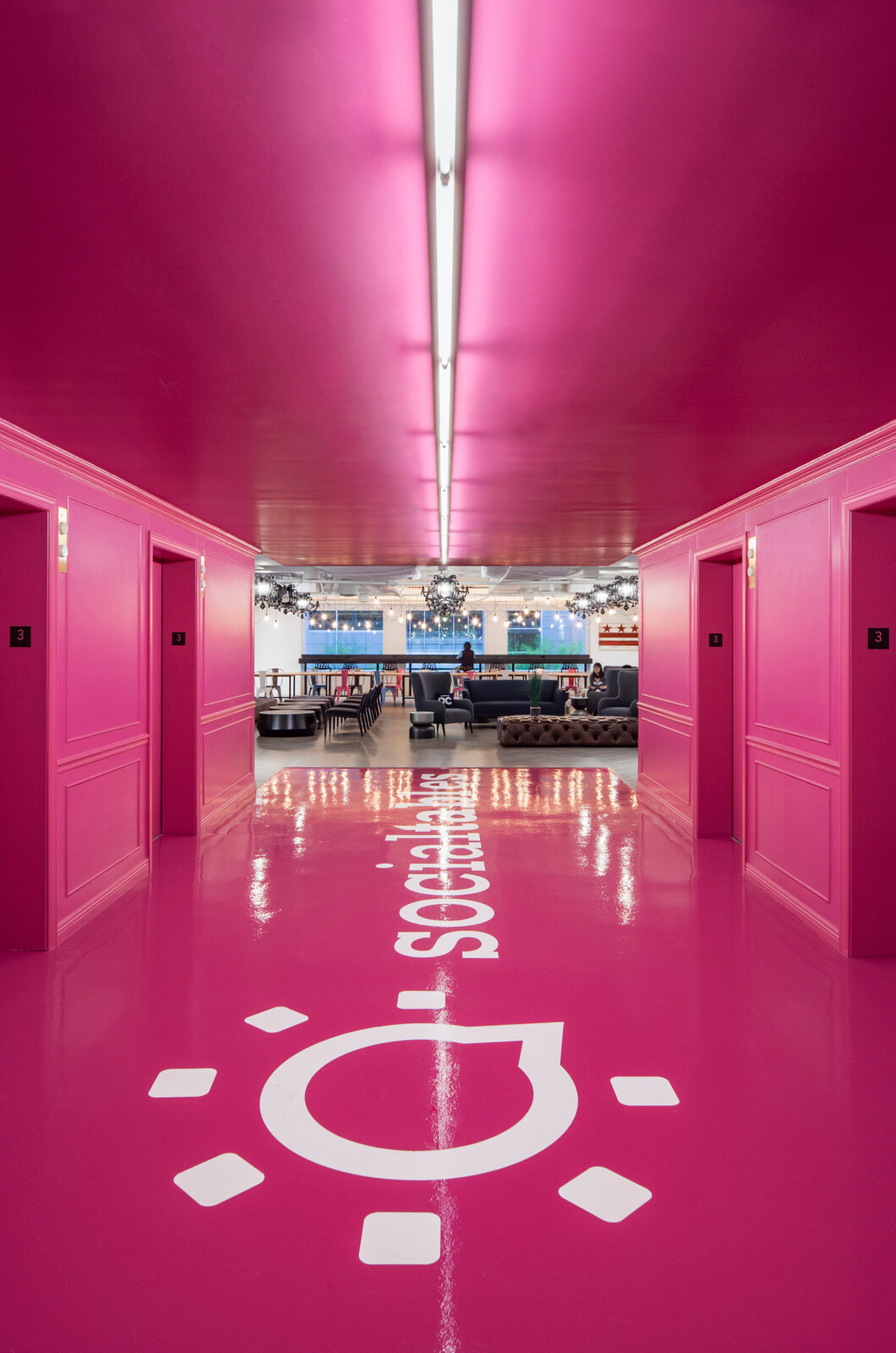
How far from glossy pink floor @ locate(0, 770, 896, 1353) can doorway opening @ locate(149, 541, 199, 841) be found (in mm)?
1706

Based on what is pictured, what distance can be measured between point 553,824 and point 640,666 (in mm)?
2315

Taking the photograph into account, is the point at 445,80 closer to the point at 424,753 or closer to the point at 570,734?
the point at 424,753

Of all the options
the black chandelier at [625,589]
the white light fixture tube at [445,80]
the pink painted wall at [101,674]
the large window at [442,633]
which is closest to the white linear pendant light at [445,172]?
the white light fixture tube at [445,80]

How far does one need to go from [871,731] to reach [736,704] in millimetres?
2134

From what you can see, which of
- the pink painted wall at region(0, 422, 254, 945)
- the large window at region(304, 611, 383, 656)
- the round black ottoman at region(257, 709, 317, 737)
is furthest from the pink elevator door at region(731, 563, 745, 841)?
the large window at region(304, 611, 383, 656)

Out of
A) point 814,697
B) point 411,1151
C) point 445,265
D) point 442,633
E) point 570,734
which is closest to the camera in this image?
point 445,265

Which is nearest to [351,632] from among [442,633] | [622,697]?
[442,633]

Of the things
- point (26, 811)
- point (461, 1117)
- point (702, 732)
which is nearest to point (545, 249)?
point (461, 1117)

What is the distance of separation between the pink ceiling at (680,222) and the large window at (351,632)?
60.7 ft

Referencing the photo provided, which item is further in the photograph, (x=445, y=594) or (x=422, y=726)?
(x=445, y=594)

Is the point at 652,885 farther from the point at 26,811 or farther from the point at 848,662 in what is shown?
the point at 26,811

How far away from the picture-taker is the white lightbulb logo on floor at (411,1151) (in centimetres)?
183

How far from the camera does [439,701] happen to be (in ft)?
43.0

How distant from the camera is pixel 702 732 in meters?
5.76
